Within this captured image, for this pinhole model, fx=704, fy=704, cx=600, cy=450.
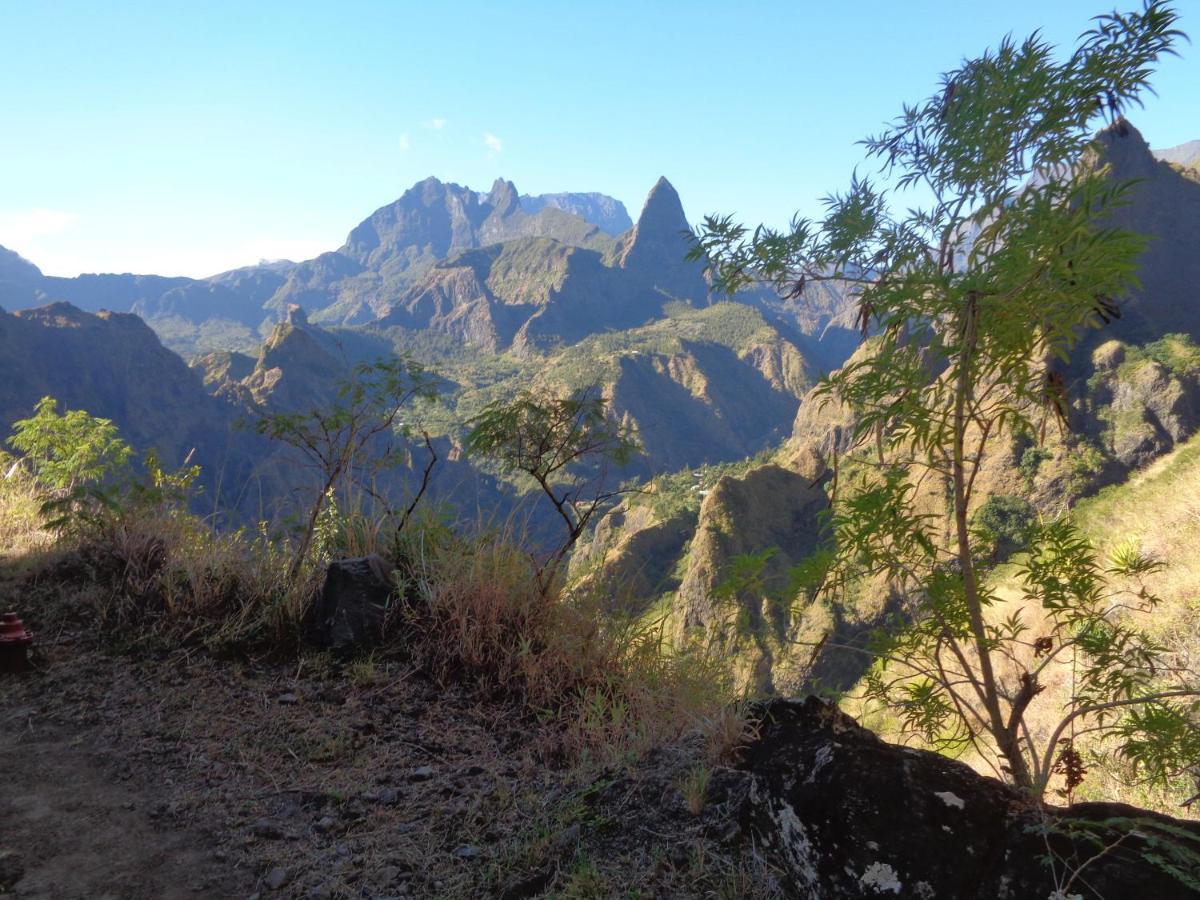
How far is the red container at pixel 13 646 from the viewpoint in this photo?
4.44 m

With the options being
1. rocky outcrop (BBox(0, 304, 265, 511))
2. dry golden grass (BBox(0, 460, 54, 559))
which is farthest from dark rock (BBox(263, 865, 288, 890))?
rocky outcrop (BBox(0, 304, 265, 511))

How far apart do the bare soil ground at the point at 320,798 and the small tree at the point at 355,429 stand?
1760mm

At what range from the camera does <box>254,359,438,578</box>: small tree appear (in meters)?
5.97

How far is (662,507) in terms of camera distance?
86562mm

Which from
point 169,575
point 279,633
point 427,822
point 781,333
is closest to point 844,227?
point 427,822

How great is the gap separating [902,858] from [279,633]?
417 centimetres

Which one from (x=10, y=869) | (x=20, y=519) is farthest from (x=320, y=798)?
(x=20, y=519)

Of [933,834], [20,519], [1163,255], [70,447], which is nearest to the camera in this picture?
[933,834]

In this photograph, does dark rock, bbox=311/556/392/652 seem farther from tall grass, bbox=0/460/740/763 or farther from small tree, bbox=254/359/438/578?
small tree, bbox=254/359/438/578

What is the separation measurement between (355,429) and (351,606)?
1.94m

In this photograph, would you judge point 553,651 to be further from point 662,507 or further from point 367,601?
point 662,507

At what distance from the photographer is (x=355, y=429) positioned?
244 inches

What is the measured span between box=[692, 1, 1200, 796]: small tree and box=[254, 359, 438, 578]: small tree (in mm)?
3832

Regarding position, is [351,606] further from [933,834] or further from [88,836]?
[933,834]
